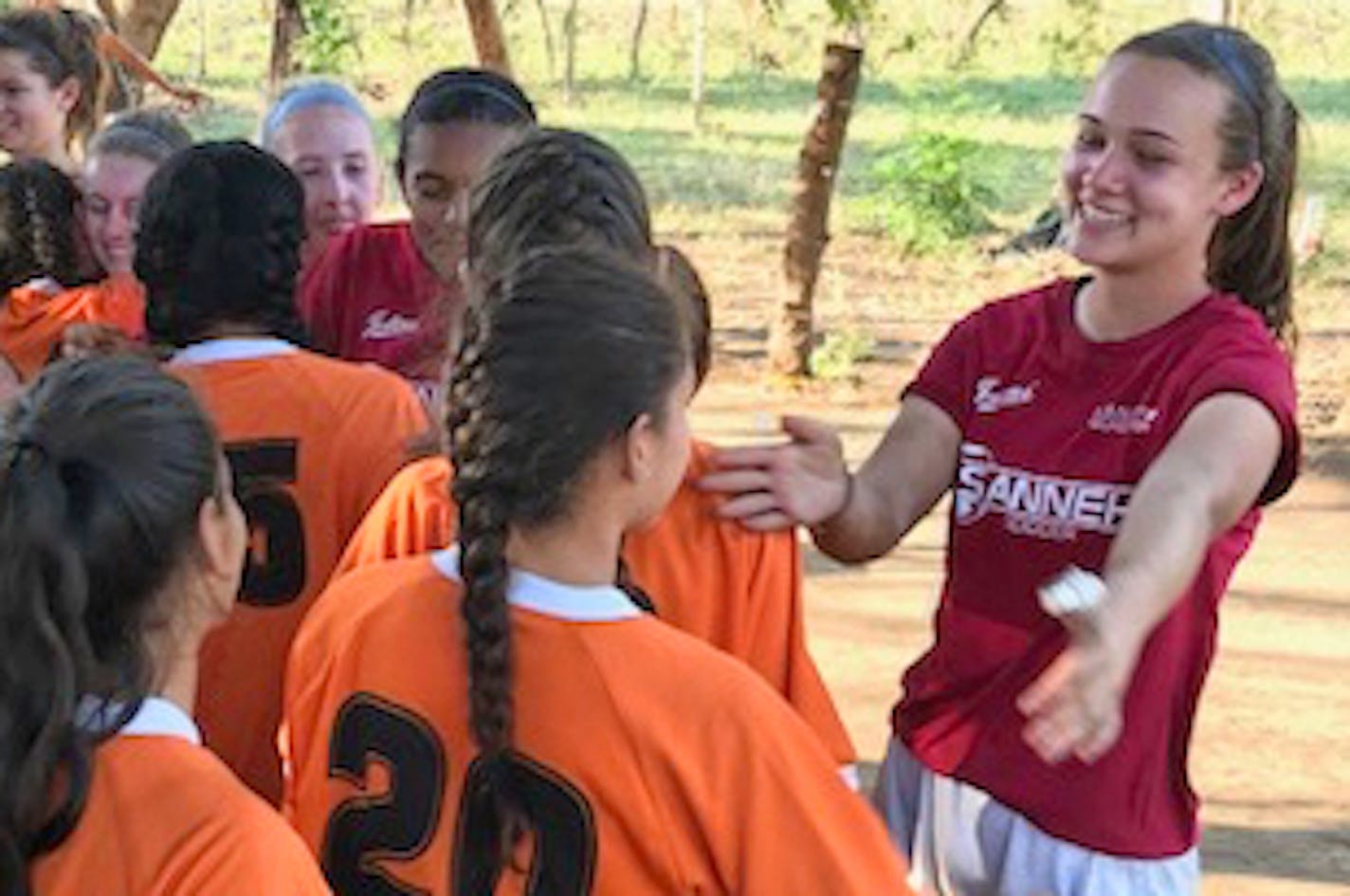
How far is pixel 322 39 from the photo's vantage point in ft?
61.4

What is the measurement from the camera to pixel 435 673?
5.89 feet

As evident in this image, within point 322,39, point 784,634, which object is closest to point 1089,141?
point 784,634

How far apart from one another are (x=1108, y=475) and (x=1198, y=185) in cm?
32

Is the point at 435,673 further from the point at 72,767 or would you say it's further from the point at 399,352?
the point at 399,352

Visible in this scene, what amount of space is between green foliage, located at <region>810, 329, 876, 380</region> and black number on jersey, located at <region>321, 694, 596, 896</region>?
30.5 feet

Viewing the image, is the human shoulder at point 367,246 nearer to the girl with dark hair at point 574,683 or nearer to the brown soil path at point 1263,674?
the girl with dark hair at point 574,683

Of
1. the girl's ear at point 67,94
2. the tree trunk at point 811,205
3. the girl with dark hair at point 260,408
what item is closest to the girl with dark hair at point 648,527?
the girl with dark hair at point 260,408

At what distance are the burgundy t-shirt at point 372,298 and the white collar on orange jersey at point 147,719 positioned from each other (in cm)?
161

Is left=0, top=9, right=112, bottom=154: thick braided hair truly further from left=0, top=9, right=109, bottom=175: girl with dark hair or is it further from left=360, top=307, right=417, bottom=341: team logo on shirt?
left=360, top=307, right=417, bottom=341: team logo on shirt

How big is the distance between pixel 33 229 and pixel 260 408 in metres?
1.23

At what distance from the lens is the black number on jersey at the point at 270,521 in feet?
8.33

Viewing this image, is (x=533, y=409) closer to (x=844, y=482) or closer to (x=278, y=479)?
(x=844, y=482)

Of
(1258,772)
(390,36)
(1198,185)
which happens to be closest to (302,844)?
(1198,185)

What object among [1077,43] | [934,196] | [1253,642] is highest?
[1077,43]
